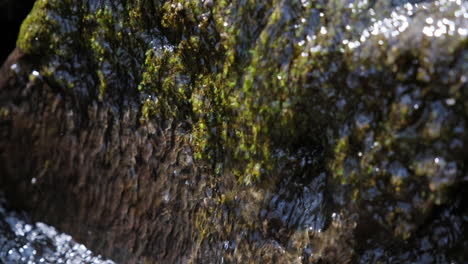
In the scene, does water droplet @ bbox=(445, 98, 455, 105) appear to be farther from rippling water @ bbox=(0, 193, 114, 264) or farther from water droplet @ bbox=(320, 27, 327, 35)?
rippling water @ bbox=(0, 193, 114, 264)

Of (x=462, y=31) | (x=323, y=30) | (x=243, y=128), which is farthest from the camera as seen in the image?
(x=243, y=128)

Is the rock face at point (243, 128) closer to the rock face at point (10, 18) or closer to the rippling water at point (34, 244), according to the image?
the rippling water at point (34, 244)

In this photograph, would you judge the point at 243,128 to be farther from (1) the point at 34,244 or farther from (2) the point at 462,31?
(1) the point at 34,244

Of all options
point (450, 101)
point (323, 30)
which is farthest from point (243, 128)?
point (450, 101)

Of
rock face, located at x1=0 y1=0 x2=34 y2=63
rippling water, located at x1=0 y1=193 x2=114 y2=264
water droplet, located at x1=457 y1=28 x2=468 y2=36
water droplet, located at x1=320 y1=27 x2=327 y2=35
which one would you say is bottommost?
rippling water, located at x1=0 y1=193 x2=114 y2=264

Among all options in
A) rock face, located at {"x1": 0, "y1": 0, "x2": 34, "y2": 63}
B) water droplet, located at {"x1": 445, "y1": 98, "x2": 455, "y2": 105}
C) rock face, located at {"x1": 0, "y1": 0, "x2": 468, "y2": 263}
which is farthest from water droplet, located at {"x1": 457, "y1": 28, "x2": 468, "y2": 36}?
rock face, located at {"x1": 0, "y1": 0, "x2": 34, "y2": 63}

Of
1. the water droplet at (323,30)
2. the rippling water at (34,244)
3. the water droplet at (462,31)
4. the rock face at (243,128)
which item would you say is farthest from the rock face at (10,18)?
the water droplet at (462,31)

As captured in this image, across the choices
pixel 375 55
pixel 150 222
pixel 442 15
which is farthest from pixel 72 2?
pixel 442 15
